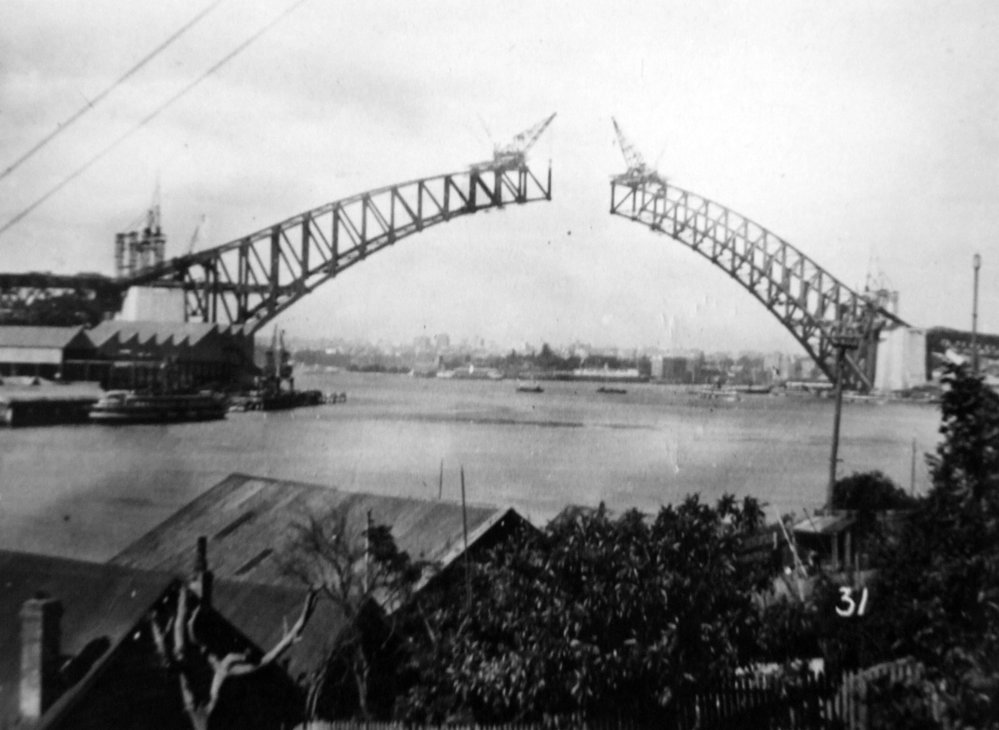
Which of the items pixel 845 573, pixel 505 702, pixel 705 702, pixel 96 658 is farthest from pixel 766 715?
pixel 96 658

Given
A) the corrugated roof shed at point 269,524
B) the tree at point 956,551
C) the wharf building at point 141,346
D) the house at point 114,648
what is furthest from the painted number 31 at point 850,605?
the wharf building at point 141,346

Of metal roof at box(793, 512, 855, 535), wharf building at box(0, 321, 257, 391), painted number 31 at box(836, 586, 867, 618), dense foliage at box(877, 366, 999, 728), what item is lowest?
metal roof at box(793, 512, 855, 535)

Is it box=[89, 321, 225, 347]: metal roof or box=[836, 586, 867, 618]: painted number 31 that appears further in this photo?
box=[89, 321, 225, 347]: metal roof

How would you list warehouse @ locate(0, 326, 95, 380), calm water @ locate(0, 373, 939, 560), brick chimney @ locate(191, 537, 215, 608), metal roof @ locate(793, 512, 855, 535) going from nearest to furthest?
brick chimney @ locate(191, 537, 215, 608)
warehouse @ locate(0, 326, 95, 380)
metal roof @ locate(793, 512, 855, 535)
calm water @ locate(0, 373, 939, 560)

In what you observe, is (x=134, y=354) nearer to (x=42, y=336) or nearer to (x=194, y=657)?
(x=42, y=336)

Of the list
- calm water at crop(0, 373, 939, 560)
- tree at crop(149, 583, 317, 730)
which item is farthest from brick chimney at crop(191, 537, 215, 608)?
calm water at crop(0, 373, 939, 560)

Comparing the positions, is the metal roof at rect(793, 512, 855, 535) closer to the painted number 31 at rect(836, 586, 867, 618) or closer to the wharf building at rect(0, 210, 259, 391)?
the painted number 31 at rect(836, 586, 867, 618)

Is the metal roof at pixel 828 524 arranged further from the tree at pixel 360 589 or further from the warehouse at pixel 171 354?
the warehouse at pixel 171 354
